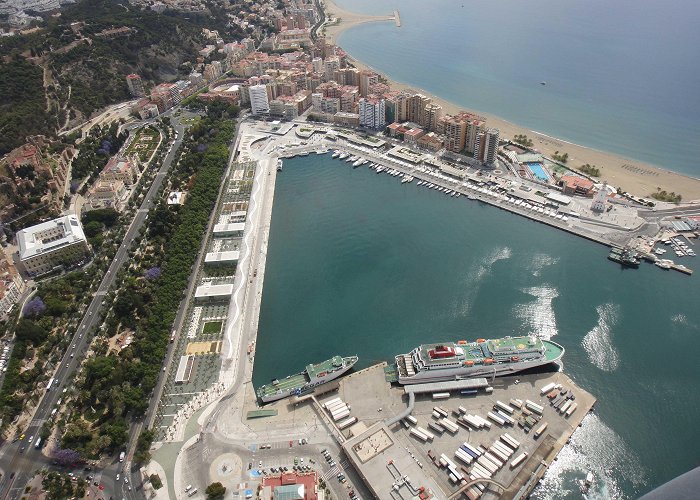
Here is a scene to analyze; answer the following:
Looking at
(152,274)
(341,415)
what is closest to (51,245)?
(152,274)

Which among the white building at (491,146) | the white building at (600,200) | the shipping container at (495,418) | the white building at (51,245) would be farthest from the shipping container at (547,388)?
the white building at (51,245)

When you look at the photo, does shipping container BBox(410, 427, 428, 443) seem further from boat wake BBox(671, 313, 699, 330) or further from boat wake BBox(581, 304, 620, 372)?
boat wake BBox(671, 313, 699, 330)

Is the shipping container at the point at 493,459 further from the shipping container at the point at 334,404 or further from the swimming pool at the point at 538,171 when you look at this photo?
the swimming pool at the point at 538,171

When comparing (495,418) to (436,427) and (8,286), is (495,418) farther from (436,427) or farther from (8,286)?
(8,286)

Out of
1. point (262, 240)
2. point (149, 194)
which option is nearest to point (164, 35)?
point (149, 194)

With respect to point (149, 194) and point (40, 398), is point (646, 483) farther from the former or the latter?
point (149, 194)
